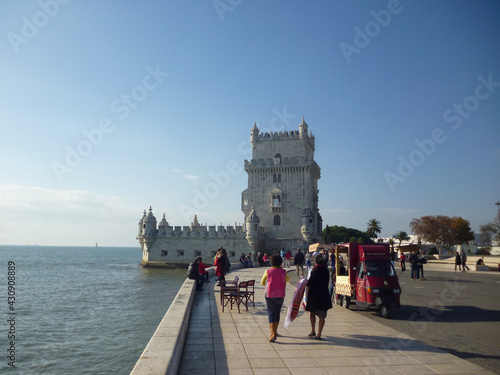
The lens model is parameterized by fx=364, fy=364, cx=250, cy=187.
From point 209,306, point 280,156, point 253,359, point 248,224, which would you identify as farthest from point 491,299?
point 280,156

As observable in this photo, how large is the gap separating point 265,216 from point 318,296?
38153 millimetres

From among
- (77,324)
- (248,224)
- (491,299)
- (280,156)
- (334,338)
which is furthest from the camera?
(280,156)

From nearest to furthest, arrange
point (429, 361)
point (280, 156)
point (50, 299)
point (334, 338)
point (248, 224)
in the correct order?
point (429, 361) → point (334, 338) → point (50, 299) → point (248, 224) → point (280, 156)

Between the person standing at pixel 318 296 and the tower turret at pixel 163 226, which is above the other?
the tower turret at pixel 163 226

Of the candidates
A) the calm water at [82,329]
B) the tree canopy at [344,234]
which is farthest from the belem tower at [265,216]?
the tree canopy at [344,234]

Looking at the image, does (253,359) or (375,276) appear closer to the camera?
(253,359)

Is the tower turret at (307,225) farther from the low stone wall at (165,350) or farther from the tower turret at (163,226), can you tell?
the low stone wall at (165,350)

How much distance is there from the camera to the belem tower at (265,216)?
Answer: 45.1 m

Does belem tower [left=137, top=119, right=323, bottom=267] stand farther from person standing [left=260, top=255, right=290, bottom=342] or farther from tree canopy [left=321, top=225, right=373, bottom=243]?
tree canopy [left=321, top=225, right=373, bottom=243]

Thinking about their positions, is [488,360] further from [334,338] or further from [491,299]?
[491,299]

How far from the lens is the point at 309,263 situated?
23.5 m

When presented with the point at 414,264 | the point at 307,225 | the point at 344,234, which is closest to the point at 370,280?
the point at 414,264

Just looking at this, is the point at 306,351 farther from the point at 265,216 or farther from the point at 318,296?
the point at 265,216

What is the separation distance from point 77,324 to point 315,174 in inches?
1471
